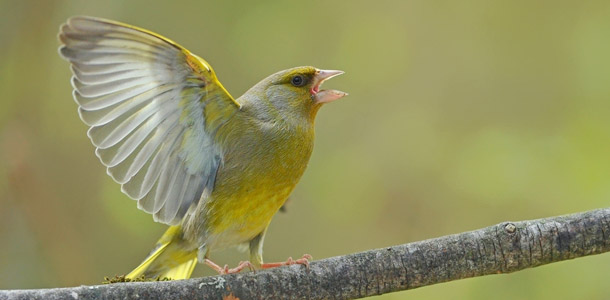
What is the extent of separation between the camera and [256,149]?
3842mm

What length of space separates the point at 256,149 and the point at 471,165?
2.82m

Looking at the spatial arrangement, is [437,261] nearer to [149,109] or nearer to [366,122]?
[149,109]

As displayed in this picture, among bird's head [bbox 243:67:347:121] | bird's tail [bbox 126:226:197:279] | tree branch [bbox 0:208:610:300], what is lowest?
bird's tail [bbox 126:226:197:279]

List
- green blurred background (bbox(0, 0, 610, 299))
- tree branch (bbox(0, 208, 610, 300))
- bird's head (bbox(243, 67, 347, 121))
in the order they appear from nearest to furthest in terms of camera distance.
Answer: tree branch (bbox(0, 208, 610, 300)), bird's head (bbox(243, 67, 347, 121)), green blurred background (bbox(0, 0, 610, 299))

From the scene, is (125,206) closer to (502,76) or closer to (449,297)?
(449,297)

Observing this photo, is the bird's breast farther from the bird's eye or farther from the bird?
the bird's eye

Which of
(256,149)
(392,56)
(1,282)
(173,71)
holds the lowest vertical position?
(1,282)

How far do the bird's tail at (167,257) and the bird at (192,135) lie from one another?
0.03 meters

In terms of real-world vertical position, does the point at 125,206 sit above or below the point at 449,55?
below

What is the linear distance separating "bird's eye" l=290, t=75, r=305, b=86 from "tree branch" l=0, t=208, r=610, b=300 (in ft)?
4.15

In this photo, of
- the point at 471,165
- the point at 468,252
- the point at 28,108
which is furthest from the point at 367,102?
the point at 468,252

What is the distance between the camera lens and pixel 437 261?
312 centimetres

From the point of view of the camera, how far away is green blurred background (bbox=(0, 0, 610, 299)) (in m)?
6.14

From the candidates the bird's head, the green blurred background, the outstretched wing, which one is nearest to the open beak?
the bird's head
